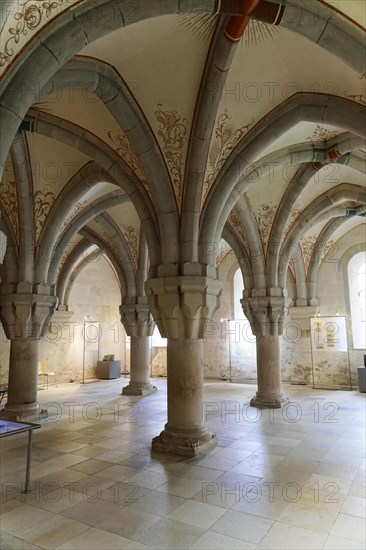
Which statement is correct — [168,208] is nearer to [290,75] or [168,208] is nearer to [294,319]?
[290,75]

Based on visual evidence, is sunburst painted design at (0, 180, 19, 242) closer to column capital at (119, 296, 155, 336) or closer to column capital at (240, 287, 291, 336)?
column capital at (119, 296, 155, 336)

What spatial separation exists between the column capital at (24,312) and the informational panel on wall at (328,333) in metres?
7.52

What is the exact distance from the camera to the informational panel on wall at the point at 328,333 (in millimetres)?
A: 10912

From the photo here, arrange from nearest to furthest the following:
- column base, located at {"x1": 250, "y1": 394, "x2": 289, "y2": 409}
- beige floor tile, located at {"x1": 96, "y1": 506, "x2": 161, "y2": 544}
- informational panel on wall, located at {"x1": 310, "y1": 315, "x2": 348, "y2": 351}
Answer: beige floor tile, located at {"x1": 96, "y1": 506, "x2": 161, "y2": 544} → column base, located at {"x1": 250, "y1": 394, "x2": 289, "y2": 409} → informational panel on wall, located at {"x1": 310, "y1": 315, "x2": 348, "y2": 351}

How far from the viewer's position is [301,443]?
204 inches

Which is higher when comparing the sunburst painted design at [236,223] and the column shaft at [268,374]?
the sunburst painted design at [236,223]

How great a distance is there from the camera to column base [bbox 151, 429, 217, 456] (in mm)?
4676

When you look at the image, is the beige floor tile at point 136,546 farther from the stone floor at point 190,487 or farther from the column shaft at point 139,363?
the column shaft at point 139,363

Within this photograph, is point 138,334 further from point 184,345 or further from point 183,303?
point 183,303

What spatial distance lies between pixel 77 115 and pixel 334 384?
972 centimetres

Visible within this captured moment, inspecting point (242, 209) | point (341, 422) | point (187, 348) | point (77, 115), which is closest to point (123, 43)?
point (77, 115)

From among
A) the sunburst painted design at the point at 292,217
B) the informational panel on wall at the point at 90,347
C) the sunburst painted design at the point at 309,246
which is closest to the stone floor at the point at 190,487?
the sunburst painted design at the point at 292,217

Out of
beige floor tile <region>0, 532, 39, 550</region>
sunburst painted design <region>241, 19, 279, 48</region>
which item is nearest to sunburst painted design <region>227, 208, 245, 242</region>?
sunburst painted design <region>241, 19, 279, 48</region>

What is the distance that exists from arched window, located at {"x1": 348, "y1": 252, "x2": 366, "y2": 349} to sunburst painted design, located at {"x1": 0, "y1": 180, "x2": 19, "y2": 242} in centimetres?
905
